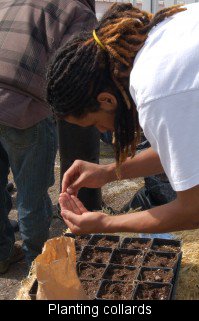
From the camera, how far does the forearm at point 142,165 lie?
7.02 ft

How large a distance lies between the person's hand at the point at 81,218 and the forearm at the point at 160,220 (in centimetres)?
3

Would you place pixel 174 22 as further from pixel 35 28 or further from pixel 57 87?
pixel 35 28

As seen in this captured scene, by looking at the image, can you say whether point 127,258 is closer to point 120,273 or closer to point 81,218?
point 120,273

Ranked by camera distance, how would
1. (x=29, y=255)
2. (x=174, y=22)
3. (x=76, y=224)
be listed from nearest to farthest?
(x=174, y=22) → (x=76, y=224) → (x=29, y=255)

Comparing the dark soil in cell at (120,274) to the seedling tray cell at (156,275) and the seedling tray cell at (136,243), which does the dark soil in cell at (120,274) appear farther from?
the seedling tray cell at (136,243)

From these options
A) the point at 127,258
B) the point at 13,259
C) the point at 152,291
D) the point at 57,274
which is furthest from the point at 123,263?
the point at 13,259

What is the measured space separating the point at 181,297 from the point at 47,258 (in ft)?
2.03

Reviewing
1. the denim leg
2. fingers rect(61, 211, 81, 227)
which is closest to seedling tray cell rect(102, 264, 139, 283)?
fingers rect(61, 211, 81, 227)

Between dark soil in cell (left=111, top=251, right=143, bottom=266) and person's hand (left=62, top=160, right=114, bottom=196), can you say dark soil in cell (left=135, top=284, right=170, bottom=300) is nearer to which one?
dark soil in cell (left=111, top=251, right=143, bottom=266)

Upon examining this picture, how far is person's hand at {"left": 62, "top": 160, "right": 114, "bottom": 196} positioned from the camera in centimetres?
221

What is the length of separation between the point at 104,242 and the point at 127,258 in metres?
0.19

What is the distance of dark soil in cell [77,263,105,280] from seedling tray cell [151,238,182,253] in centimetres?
30

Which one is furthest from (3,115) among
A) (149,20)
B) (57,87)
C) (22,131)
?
(149,20)

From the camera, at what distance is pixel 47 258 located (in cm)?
186
